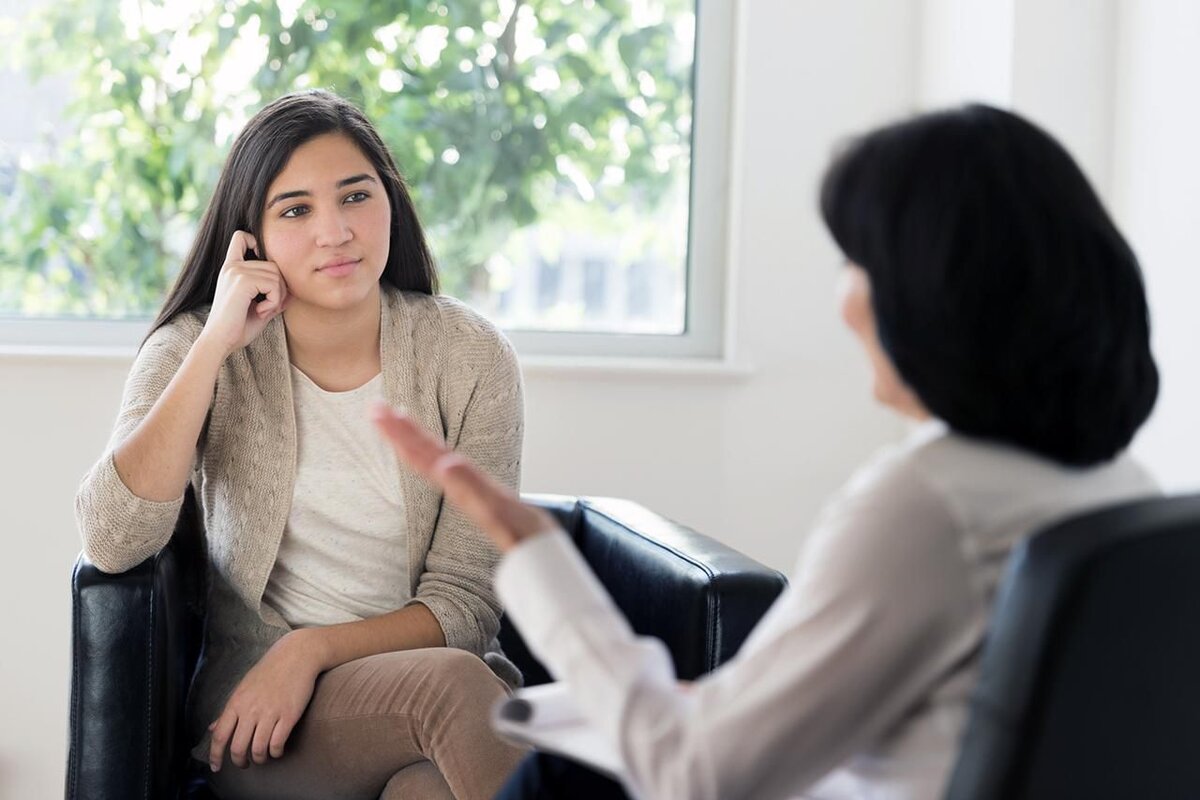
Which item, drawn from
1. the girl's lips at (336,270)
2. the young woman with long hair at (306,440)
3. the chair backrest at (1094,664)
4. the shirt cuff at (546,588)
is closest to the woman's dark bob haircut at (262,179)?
the young woman with long hair at (306,440)

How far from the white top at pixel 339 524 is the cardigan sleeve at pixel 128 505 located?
188 mm

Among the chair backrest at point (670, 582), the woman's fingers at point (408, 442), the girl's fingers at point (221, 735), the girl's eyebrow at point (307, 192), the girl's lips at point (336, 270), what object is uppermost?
the girl's eyebrow at point (307, 192)

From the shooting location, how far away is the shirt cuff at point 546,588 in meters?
1.05

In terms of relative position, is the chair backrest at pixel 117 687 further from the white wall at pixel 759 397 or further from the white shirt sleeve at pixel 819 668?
the white wall at pixel 759 397

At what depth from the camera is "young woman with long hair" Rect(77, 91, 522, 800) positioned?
1.80m

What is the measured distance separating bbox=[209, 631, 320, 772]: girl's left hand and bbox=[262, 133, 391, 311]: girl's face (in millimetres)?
507

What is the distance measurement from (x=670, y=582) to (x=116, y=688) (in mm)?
689

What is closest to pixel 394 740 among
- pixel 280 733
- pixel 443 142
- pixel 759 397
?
pixel 280 733

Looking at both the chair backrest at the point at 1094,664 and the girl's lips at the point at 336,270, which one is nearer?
the chair backrest at the point at 1094,664

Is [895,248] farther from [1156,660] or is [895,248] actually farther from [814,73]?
[814,73]

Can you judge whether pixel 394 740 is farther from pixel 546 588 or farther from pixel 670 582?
pixel 546 588

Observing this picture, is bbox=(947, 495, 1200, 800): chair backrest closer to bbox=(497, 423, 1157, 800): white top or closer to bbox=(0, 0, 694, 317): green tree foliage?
bbox=(497, 423, 1157, 800): white top

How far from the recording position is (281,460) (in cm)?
196

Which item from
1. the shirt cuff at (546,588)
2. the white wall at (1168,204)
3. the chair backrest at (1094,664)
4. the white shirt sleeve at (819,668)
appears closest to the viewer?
the chair backrest at (1094,664)
